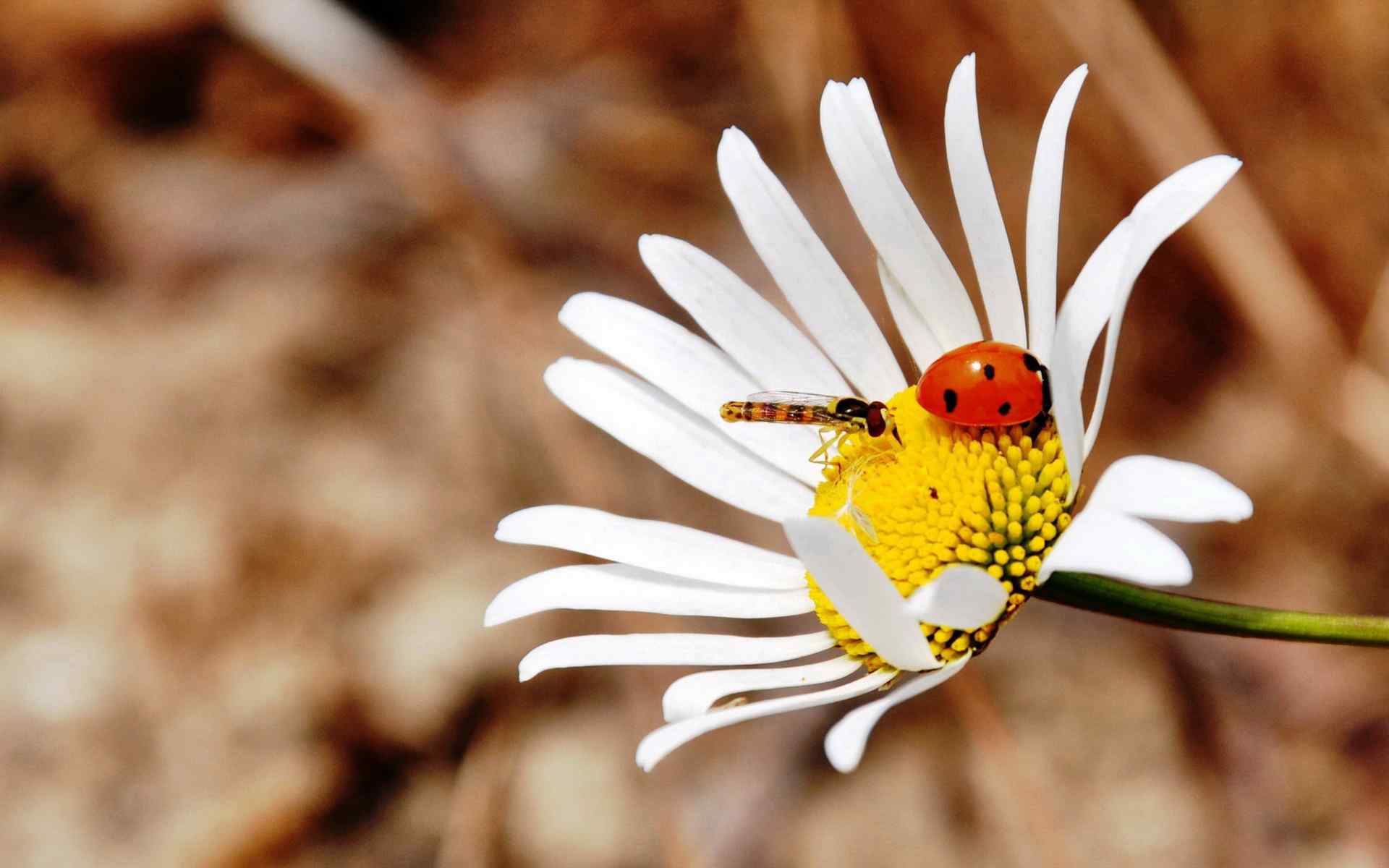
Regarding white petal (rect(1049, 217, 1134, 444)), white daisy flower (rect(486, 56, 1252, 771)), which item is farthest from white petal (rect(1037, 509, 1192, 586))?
white petal (rect(1049, 217, 1134, 444))

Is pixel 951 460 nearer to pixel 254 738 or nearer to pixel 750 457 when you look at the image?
pixel 750 457

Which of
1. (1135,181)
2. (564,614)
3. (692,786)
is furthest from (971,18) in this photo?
(692,786)

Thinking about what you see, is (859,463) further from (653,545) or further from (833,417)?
(653,545)

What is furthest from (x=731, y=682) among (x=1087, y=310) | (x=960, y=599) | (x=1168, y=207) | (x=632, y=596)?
(x=1168, y=207)

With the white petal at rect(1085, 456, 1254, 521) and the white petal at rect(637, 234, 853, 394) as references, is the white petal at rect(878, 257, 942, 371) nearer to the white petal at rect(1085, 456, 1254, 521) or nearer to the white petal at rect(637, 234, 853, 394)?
the white petal at rect(637, 234, 853, 394)

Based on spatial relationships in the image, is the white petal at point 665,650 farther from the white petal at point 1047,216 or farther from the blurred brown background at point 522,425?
the blurred brown background at point 522,425

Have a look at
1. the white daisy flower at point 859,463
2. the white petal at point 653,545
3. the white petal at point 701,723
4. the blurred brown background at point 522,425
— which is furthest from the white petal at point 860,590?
the blurred brown background at point 522,425
